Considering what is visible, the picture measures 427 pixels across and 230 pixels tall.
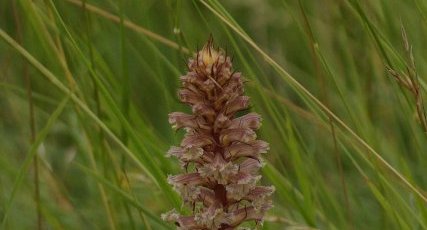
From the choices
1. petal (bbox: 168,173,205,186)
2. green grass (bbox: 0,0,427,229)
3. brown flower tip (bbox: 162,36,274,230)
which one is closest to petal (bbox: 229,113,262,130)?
brown flower tip (bbox: 162,36,274,230)

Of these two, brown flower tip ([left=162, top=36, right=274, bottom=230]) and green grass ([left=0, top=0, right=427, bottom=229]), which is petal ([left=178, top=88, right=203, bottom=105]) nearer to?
brown flower tip ([left=162, top=36, right=274, bottom=230])

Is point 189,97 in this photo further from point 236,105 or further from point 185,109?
point 185,109

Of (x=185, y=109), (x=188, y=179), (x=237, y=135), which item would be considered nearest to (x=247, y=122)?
(x=237, y=135)

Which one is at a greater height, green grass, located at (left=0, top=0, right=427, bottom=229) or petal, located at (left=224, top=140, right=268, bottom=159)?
green grass, located at (left=0, top=0, right=427, bottom=229)

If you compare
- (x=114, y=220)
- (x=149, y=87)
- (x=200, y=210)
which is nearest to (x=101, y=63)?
(x=114, y=220)

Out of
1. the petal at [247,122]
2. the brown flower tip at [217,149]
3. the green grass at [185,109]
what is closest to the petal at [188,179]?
the brown flower tip at [217,149]

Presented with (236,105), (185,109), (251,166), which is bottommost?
(251,166)
